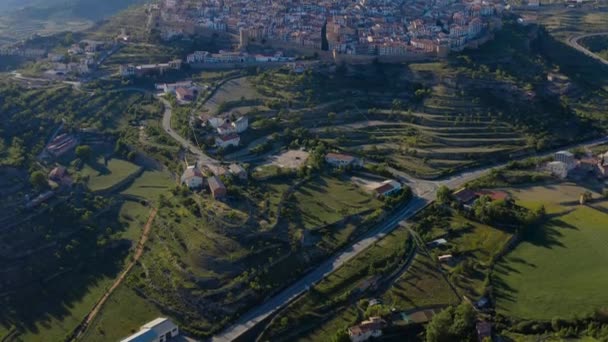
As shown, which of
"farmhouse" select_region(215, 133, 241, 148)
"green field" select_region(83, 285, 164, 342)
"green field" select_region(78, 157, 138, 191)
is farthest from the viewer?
"farmhouse" select_region(215, 133, 241, 148)

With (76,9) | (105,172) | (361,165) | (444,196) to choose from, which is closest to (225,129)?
(105,172)

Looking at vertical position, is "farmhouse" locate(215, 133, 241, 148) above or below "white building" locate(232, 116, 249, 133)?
below

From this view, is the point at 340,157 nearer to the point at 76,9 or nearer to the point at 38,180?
the point at 38,180

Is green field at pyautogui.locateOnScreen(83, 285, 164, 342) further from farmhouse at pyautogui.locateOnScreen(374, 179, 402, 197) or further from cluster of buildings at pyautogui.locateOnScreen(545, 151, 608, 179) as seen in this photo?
cluster of buildings at pyautogui.locateOnScreen(545, 151, 608, 179)

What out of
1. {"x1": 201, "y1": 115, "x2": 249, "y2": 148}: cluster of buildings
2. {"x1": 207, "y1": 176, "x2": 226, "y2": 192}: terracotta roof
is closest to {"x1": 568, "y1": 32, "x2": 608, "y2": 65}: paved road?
{"x1": 201, "y1": 115, "x2": 249, "y2": 148}: cluster of buildings

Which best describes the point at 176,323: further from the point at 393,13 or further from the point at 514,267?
the point at 393,13

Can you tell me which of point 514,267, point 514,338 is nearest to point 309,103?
point 514,267

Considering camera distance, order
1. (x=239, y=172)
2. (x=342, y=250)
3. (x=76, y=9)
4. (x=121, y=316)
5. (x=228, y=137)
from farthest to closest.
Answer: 1. (x=76, y=9)
2. (x=228, y=137)
3. (x=239, y=172)
4. (x=342, y=250)
5. (x=121, y=316)
